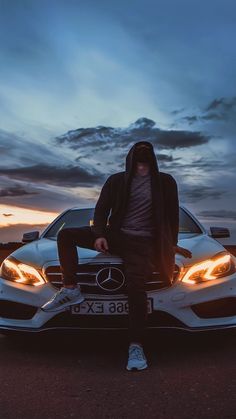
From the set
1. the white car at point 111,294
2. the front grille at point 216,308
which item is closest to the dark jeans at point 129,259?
the white car at point 111,294

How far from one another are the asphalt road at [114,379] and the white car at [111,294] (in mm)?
156

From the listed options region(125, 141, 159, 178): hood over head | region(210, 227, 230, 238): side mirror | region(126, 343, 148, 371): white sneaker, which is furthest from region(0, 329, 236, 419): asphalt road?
region(125, 141, 159, 178): hood over head

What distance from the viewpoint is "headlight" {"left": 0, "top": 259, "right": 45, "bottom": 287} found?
469cm

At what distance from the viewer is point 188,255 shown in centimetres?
478

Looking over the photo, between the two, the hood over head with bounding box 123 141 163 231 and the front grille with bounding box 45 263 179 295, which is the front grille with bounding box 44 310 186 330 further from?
the hood over head with bounding box 123 141 163 231

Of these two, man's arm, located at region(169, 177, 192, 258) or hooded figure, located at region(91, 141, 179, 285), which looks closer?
hooded figure, located at region(91, 141, 179, 285)

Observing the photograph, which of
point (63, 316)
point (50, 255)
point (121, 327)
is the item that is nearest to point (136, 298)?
point (121, 327)

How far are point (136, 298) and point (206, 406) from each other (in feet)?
3.84

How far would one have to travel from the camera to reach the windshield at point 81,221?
6176 millimetres

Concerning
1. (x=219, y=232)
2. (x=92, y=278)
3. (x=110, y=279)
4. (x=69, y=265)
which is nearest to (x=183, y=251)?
(x=110, y=279)

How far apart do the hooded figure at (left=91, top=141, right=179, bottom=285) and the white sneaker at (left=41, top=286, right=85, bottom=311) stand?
522mm

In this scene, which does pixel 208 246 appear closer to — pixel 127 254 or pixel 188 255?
pixel 188 255

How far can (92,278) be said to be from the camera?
15.1 ft

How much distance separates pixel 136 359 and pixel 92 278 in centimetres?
75
